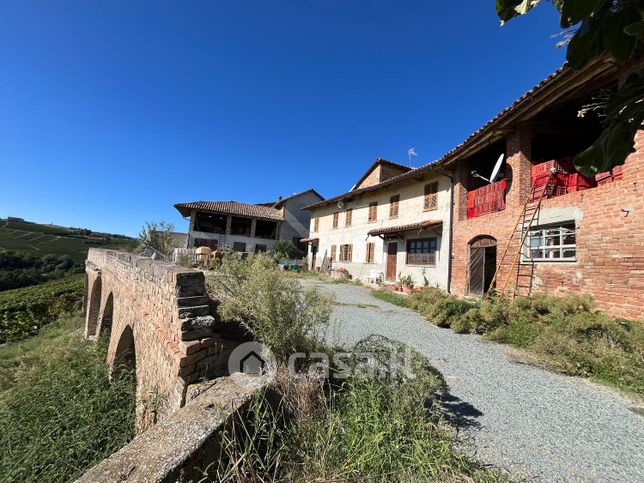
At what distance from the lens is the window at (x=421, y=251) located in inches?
495

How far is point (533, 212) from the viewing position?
7961 mm

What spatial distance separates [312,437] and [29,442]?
4.73m

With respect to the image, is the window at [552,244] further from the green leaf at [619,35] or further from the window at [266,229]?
the window at [266,229]

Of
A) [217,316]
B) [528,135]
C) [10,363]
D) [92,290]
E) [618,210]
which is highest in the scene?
[528,135]

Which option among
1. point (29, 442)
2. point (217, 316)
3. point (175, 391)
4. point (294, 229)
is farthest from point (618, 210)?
point (294, 229)

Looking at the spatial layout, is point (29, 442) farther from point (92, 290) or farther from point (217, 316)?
point (92, 290)

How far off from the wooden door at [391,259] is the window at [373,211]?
2335 millimetres

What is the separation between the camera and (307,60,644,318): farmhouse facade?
6.02 m

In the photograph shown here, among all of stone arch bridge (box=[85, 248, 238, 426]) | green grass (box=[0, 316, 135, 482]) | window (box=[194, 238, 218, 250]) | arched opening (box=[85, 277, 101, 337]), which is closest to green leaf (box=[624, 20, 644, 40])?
stone arch bridge (box=[85, 248, 238, 426])

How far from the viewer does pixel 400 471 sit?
6.72ft

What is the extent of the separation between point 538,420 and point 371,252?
1371 centimetres

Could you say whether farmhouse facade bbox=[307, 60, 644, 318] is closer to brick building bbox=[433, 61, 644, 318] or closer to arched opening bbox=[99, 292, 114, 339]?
brick building bbox=[433, 61, 644, 318]

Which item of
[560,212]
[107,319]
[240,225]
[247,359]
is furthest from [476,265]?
[240,225]

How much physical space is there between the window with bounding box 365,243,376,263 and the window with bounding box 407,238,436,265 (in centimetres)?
277
